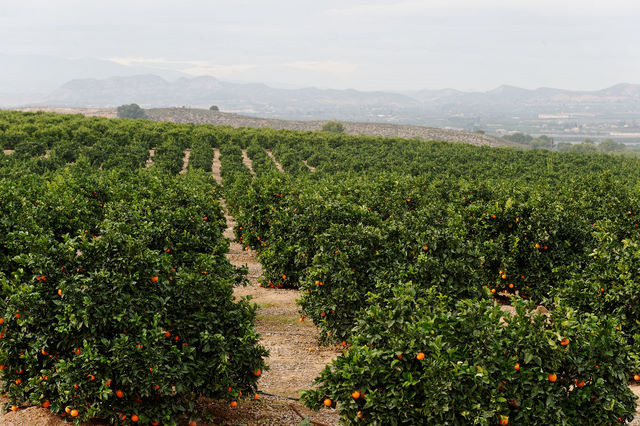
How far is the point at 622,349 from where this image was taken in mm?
6973

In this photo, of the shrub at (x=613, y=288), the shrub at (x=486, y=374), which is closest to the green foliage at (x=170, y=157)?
the shrub at (x=613, y=288)

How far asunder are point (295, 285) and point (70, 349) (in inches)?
425

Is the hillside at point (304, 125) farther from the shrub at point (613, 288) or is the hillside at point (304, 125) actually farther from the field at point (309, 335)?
the field at point (309, 335)

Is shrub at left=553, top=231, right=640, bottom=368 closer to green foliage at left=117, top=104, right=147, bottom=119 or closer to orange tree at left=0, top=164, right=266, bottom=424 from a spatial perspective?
orange tree at left=0, top=164, right=266, bottom=424

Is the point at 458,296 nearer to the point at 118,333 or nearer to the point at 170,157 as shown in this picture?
the point at 118,333

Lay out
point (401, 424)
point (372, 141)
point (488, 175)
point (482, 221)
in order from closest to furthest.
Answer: point (401, 424)
point (482, 221)
point (488, 175)
point (372, 141)

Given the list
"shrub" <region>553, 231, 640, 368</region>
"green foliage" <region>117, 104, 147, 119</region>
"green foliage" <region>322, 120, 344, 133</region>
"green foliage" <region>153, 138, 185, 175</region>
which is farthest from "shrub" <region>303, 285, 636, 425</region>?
"green foliage" <region>117, 104, 147, 119</region>

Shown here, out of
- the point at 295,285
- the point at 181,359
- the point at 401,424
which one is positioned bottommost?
the point at 295,285

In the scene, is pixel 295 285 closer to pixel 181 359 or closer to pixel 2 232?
pixel 2 232

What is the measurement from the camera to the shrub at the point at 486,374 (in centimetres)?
652

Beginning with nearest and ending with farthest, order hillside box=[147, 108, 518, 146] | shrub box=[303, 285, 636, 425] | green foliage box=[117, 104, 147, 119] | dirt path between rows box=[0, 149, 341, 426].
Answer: shrub box=[303, 285, 636, 425], dirt path between rows box=[0, 149, 341, 426], hillside box=[147, 108, 518, 146], green foliage box=[117, 104, 147, 119]

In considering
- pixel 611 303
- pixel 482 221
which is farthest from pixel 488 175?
pixel 611 303

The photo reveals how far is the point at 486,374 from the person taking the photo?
6.35 metres

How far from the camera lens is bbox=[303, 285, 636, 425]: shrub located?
21.4 ft
